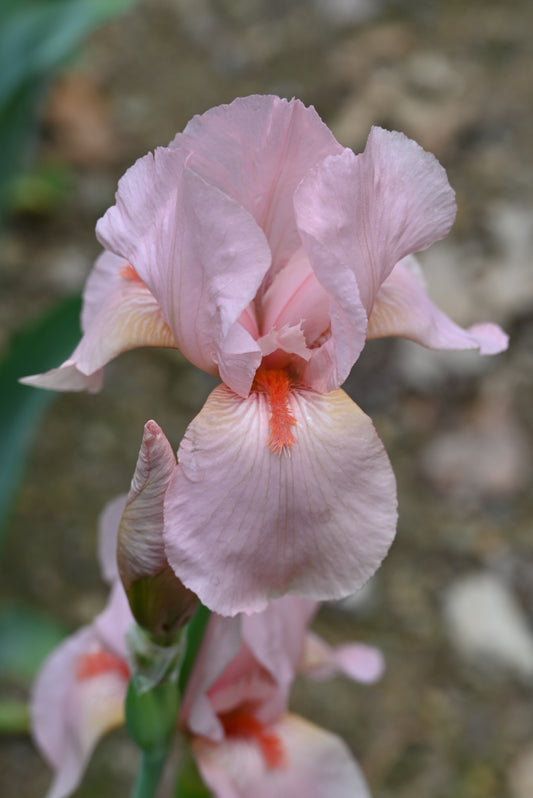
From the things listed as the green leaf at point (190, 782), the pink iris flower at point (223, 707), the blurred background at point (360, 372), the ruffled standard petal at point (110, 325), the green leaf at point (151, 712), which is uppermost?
the ruffled standard petal at point (110, 325)

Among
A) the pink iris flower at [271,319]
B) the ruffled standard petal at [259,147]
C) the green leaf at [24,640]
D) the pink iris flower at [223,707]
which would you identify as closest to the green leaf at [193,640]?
the pink iris flower at [223,707]

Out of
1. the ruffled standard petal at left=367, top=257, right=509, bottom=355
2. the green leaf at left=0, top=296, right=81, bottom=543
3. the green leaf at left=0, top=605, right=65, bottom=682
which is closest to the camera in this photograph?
the ruffled standard petal at left=367, top=257, right=509, bottom=355

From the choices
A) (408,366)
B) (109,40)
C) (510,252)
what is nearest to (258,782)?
(408,366)

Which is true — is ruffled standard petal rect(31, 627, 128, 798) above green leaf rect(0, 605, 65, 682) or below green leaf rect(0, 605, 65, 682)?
above

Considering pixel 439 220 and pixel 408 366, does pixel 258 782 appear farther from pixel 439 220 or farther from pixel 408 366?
pixel 408 366

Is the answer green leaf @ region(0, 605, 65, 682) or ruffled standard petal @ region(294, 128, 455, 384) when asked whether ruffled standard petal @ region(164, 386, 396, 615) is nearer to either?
ruffled standard petal @ region(294, 128, 455, 384)

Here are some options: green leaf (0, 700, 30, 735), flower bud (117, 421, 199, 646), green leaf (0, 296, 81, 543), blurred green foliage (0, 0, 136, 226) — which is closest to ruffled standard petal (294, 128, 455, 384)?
flower bud (117, 421, 199, 646)

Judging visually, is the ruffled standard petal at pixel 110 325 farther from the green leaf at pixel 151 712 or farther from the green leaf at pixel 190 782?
the green leaf at pixel 190 782
